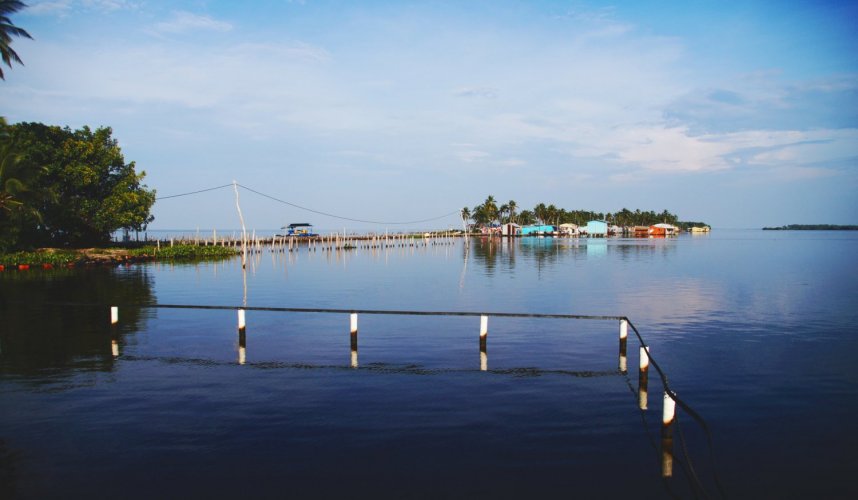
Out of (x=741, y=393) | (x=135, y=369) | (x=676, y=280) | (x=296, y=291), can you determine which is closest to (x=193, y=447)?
(x=135, y=369)

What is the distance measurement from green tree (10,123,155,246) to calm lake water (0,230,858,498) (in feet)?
125

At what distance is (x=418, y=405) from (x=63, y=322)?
76.0 feet

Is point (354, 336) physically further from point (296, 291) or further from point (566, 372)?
point (296, 291)

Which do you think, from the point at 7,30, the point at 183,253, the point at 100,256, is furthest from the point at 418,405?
the point at 183,253

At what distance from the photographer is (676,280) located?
5569cm

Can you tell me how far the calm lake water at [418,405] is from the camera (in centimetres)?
1180

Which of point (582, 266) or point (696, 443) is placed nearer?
point (696, 443)

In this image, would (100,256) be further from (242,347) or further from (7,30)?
(242,347)

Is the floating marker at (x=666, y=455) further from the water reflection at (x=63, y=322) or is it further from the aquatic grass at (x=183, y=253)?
the aquatic grass at (x=183, y=253)

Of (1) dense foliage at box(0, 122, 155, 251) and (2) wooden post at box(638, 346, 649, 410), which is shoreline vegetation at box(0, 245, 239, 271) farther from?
(2) wooden post at box(638, 346, 649, 410)

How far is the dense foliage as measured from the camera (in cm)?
6500

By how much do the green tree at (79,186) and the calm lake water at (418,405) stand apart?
38.2 metres

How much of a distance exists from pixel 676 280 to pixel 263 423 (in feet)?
163

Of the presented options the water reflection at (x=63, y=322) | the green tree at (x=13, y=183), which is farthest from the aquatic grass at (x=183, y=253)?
the water reflection at (x=63, y=322)
